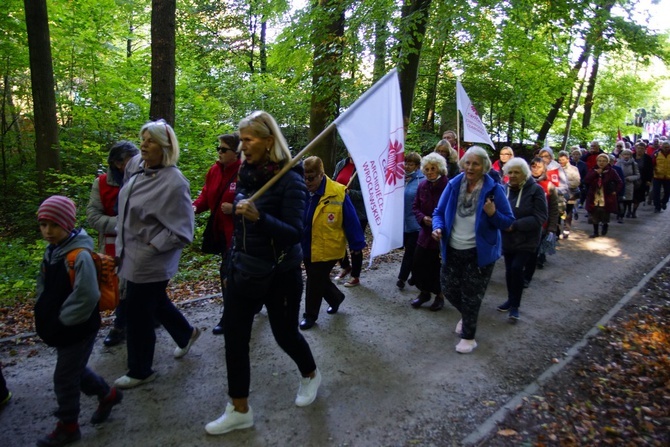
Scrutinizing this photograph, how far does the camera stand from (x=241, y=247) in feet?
10.1

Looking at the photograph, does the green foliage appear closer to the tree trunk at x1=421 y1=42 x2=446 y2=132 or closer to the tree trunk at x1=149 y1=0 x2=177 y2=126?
the tree trunk at x1=149 y1=0 x2=177 y2=126

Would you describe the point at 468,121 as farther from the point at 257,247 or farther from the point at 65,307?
the point at 65,307

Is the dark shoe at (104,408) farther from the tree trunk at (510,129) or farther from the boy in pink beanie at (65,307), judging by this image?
the tree trunk at (510,129)

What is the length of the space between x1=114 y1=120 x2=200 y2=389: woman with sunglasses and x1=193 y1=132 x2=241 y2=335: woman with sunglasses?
83 cm

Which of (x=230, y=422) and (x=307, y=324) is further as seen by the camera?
(x=307, y=324)

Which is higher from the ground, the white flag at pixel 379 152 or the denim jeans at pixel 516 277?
the white flag at pixel 379 152

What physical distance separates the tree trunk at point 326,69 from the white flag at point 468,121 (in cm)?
371

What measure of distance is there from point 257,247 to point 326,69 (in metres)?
8.21

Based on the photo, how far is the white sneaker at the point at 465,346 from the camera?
15.2 ft

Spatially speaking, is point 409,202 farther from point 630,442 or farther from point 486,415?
point 630,442

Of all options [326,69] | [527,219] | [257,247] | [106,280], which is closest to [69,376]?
[106,280]

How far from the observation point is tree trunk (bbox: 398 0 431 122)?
9203 mm

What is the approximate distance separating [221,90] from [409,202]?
37.5 ft

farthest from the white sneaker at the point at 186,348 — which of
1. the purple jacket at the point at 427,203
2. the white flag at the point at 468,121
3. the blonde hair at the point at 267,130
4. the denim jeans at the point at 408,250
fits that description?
the white flag at the point at 468,121
